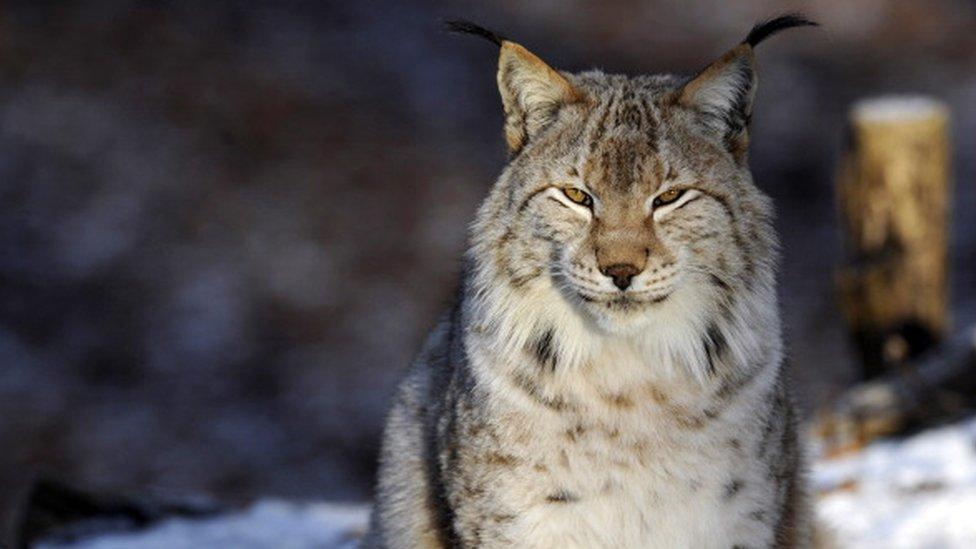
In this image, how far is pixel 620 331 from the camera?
407cm

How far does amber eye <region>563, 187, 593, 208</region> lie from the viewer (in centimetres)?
401

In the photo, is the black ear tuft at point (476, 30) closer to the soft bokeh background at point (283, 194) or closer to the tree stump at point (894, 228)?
the tree stump at point (894, 228)

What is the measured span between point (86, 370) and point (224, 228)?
224cm

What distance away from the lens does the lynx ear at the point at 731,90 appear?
3977 millimetres

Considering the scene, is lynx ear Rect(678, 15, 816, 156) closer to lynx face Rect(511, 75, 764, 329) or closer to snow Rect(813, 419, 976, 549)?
lynx face Rect(511, 75, 764, 329)

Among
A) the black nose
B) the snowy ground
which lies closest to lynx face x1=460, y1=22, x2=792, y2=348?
the black nose

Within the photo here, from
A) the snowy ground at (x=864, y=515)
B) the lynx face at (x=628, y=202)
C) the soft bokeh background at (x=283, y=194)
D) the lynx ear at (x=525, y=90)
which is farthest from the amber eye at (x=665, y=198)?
the soft bokeh background at (x=283, y=194)

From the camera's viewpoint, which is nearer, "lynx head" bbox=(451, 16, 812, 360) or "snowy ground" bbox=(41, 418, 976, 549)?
"lynx head" bbox=(451, 16, 812, 360)

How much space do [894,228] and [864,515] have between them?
7.55 ft

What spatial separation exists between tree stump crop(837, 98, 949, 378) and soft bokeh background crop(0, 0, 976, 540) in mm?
2097

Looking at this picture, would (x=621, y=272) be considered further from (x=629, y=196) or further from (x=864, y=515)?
(x=864, y=515)

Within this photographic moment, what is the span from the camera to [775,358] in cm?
433

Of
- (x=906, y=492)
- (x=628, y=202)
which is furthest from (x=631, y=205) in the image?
(x=906, y=492)

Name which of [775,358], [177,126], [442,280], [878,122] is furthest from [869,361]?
[177,126]
